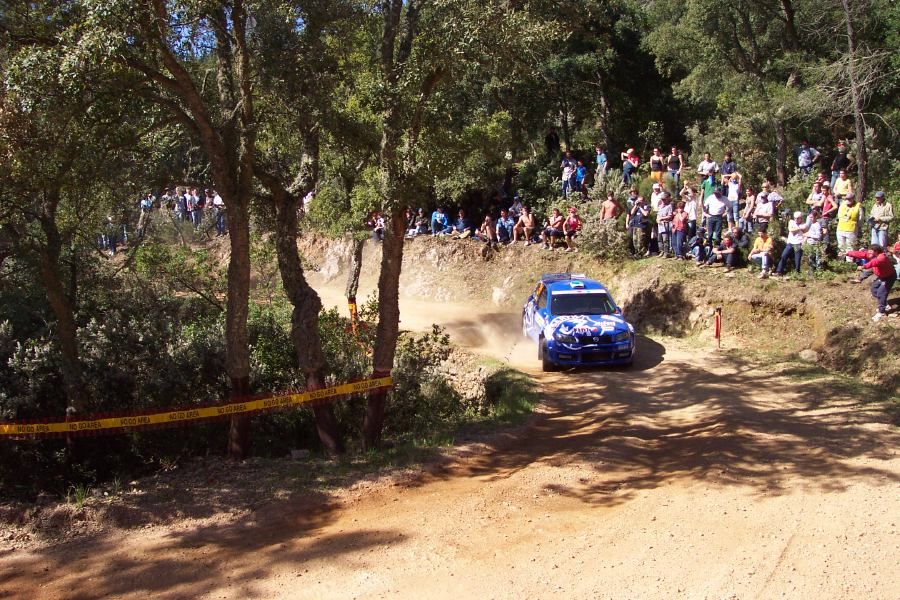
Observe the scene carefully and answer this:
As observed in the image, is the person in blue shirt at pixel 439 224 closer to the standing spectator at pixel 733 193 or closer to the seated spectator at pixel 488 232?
the seated spectator at pixel 488 232

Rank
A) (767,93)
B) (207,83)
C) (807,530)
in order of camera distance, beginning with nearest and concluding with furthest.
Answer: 1. (807,530)
2. (207,83)
3. (767,93)

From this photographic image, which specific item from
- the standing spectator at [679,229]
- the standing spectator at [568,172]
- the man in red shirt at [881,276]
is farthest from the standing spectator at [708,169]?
the man in red shirt at [881,276]

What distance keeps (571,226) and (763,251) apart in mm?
6813

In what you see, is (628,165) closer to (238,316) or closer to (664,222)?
(664,222)

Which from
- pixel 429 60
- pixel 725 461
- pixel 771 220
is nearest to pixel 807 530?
pixel 725 461

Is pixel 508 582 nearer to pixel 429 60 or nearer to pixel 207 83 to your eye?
pixel 429 60

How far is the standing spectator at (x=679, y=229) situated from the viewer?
2030cm

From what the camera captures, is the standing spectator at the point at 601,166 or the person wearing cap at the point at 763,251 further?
the standing spectator at the point at 601,166

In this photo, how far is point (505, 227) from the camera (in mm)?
26141

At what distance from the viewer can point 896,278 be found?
1554 centimetres

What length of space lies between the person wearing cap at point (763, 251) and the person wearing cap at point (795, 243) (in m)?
0.26

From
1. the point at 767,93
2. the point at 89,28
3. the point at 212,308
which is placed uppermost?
the point at 767,93

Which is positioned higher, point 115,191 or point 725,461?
point 115,191

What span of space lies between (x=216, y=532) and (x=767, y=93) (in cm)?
2016
